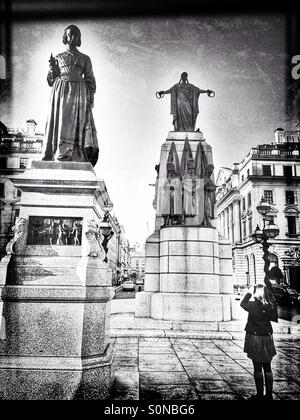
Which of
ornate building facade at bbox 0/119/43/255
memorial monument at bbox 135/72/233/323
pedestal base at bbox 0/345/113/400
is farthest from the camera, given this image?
memorial monument at bbox 135/72/233/323

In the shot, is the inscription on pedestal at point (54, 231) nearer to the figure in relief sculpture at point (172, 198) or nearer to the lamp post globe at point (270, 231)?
the lamp post globe at point (270, 231)

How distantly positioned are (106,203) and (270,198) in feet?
37.0

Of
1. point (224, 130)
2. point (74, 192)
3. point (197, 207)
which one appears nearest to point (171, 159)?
point (197, 207)

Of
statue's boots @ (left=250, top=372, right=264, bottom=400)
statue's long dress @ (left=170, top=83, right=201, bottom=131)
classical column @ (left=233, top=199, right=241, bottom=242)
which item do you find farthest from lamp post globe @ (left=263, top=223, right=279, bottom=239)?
classical column @ (left=233, top=199, right=241, bottom=242)

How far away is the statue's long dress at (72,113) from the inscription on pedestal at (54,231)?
1.13 m

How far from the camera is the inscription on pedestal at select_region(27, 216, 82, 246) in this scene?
4176 millimetres

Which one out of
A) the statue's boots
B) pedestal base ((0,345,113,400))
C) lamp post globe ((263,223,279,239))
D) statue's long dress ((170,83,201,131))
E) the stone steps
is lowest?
the stone steps

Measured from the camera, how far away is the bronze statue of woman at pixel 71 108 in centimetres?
484

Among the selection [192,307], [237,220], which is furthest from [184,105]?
[237,220]

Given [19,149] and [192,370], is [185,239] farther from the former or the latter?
[19,149]

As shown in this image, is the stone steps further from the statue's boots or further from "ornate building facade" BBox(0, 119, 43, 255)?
"ornate building facade" BBox(0, 119, 43, 255)

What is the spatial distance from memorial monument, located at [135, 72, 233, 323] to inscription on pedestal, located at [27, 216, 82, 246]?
628 cm

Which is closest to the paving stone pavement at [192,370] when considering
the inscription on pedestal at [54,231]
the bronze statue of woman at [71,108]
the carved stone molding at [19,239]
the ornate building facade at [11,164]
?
the inscription on pedestal at [54,231]

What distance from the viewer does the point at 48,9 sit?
5.55m
